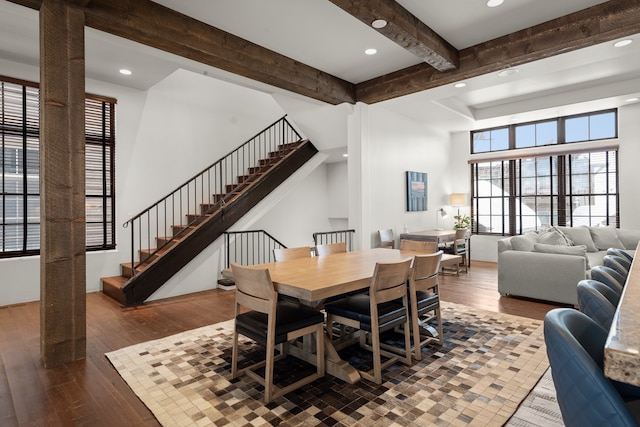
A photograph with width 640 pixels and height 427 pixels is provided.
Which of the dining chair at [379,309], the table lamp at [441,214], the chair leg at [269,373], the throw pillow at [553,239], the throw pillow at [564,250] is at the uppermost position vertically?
the table lamp at [441,214]

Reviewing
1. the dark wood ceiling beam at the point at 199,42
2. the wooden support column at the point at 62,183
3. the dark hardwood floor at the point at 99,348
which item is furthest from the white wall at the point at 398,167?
the wooden support column at the point at 62,183

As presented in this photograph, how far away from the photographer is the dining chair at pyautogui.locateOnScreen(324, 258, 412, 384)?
2545 mm

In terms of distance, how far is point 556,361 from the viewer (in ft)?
3.06

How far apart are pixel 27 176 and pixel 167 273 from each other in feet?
7.67

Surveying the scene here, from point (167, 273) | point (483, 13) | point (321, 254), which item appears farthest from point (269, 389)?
point (483, 13)

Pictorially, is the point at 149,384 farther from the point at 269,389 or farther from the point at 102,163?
the point at 102,163

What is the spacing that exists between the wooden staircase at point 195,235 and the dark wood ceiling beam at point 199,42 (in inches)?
66.4

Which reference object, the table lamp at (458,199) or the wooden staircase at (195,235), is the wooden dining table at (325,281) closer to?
the wooden staircase at (195,235)

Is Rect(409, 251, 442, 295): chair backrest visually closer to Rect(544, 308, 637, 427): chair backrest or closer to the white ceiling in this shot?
Rect(544, 308, 637, 427): chair backrest

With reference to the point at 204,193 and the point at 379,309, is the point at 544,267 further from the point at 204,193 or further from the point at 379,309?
the point at 204,193

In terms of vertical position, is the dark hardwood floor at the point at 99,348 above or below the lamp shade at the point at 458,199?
below

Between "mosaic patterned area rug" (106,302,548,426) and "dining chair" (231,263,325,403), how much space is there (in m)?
0.07

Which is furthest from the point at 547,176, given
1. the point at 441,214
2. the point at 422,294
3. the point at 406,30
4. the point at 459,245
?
the point at 422,294

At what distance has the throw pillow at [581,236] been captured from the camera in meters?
5.93
